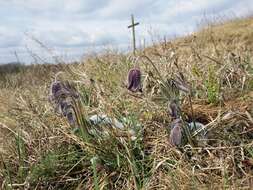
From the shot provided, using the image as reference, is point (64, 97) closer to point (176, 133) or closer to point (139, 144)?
point (139, 144)

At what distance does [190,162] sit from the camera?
2695 mm

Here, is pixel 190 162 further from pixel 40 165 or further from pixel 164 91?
pixel 40 165

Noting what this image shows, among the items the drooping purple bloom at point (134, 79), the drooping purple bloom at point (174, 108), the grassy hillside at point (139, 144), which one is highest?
the drooping purple bloom at point (134, 79)

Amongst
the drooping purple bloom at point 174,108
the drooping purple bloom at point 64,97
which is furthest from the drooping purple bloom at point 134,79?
the drooping purple bloom at point 64,97

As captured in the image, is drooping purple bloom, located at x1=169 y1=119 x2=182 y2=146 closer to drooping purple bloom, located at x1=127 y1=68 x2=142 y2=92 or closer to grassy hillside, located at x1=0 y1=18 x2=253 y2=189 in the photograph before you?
grassy hillside, located at x1=0 y1=18 x2=253 y2=189

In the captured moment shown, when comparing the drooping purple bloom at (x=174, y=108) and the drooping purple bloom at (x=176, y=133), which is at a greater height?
the drooping purple bloom at (x=174, y=108)

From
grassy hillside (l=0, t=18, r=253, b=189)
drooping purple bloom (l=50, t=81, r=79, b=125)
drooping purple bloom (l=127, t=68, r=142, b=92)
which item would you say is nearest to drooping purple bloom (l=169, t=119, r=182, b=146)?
grassy hillside (l=0, t=18, r=253, b=189)

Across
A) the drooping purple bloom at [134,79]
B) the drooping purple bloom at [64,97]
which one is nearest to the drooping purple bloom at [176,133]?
the drooping purple bloom at [134,79]

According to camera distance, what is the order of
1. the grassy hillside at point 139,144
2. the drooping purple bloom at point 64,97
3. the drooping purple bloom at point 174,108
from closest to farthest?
the grassy hillside at point 139,144, the drooping purple bloom at point 174,108, the drooping purple bloom at point 64,97

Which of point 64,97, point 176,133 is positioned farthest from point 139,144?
point 64,97

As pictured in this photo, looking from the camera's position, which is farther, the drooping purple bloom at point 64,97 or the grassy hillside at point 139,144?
the drooping purple bloom at point 64,97

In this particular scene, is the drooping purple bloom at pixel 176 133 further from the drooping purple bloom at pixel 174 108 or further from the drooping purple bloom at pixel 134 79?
the drooping purple bloom at pixel 134 79

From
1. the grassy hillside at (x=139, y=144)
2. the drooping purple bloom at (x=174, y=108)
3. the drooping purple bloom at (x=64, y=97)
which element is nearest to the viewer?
the grassy hillside at (x=139, y=144)

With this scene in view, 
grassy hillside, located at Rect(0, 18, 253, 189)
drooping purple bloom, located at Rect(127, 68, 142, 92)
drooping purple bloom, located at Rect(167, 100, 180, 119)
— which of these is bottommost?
grassy hillside, located at Rect(0, 18, 253, 189)
